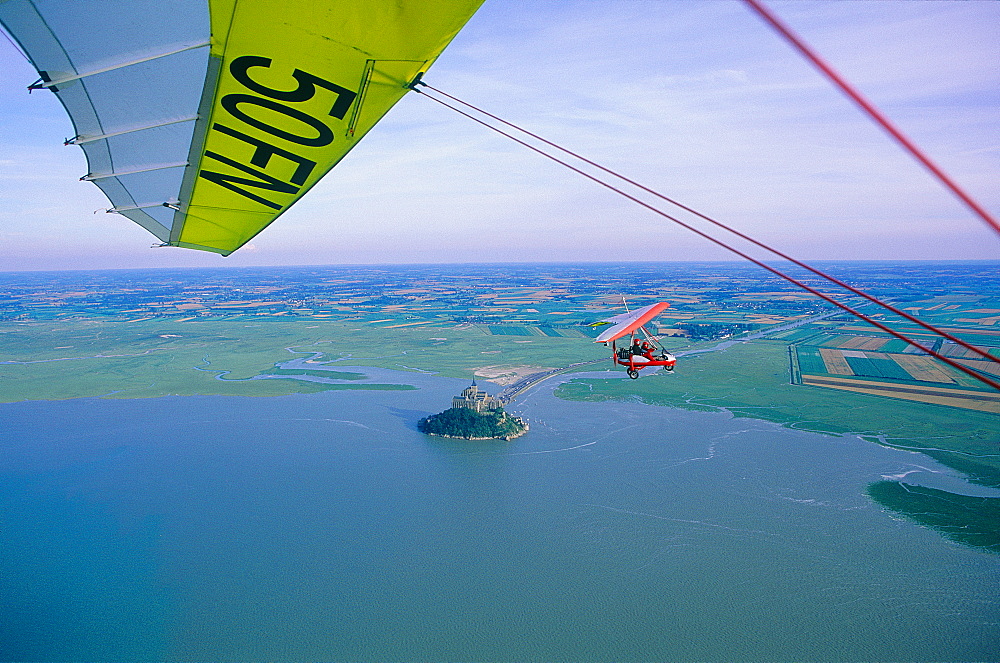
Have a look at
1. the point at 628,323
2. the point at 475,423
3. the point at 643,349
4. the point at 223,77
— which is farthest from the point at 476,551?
the point at 223,77

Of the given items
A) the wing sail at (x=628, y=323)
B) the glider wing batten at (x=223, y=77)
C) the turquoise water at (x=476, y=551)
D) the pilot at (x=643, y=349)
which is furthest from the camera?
the turquoise water at (x=476, y=551)

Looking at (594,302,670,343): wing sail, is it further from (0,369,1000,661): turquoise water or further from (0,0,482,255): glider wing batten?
(0,369,1000,661): turquoise water

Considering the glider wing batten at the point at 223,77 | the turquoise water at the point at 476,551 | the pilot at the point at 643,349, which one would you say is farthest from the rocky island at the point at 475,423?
the glider wing batten at the point at 223,77

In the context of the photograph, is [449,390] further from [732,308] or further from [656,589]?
[732,308]

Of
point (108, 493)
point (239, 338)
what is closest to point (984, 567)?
point (108, 493)

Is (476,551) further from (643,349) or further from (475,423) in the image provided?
(643,349)

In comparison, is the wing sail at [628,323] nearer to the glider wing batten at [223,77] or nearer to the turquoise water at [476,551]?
the glider wing batten at [223,77]
